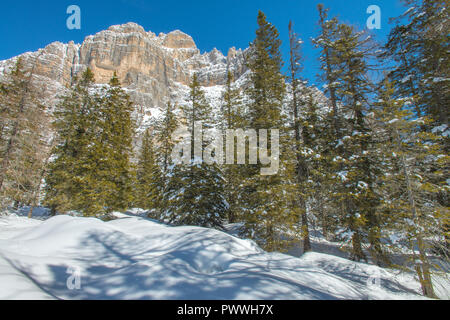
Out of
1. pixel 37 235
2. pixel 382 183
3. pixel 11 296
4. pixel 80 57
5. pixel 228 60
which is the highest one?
pixel 228 60

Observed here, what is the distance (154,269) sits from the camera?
9.70 ft

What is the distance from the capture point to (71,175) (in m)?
13.6

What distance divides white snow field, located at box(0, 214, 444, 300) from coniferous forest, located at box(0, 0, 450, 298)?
2511 millimetres

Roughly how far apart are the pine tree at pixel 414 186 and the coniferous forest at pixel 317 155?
0.04 meters

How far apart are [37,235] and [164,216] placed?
284 inches

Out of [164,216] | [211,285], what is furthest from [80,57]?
[211,285]

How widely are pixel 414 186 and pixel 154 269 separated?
28.7ft

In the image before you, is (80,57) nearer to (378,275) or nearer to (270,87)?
(270,87)

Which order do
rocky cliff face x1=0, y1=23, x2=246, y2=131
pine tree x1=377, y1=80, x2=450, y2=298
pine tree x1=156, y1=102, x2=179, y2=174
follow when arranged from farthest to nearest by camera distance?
rocky cliff face x1=0, y1=23, x2=246, y2=131, pine tree x1=156, y1=102, x2=179, y2=174, pine tree x1=377, y1=80, x2=450, y2=298

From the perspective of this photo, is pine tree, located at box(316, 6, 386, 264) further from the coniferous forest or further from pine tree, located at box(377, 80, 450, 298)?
pine tree, located at box(377, 80, 450, 298)

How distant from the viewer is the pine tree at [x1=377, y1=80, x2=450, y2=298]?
6.28 metres

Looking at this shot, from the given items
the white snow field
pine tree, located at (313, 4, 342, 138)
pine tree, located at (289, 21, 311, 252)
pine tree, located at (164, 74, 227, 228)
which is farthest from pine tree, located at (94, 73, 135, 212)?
pine tree, located at (313, 4, 342, 138)

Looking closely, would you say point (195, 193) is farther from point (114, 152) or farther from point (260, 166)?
point (114, 152)
